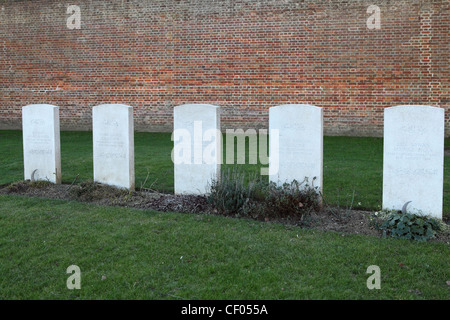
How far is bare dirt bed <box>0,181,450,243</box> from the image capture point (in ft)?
18.6

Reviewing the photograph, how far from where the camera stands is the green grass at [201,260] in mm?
3955

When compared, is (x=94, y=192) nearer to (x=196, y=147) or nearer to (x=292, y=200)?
(x=196, y=147)

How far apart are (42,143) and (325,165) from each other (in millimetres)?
5112

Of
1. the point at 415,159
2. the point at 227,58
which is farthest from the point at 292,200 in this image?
the point at 227,58

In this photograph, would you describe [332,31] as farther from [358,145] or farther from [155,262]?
[155,262]

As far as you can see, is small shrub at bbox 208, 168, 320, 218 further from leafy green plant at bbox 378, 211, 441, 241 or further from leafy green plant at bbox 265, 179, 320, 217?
leafy green plant at bbox 378, 211, 441, 241

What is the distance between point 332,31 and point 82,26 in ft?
25.3

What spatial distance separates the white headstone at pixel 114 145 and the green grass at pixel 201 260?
55.8 inches

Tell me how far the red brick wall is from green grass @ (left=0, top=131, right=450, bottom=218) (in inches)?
55.0

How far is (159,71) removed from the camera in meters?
14.9

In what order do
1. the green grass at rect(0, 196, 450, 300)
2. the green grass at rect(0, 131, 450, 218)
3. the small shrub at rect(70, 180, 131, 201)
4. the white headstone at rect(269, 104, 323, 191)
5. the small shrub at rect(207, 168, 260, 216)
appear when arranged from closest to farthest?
the green grass at rect(0, 196, 450, 300)
the small shrub at rect(207, 168, 260, 216)
the white headstone at rect(269, 104, 323, 191)
the small shrub at rect(70, 180, 131, 201)
the green grass at rect(0, 131, 450, 218)

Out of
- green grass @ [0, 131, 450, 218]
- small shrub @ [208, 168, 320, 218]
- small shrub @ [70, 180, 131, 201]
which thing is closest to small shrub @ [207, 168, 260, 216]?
small shrub @ [208, 168, 320, 218]

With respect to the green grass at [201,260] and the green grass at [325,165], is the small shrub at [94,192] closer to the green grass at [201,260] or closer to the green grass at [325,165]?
the green grass at [325,165]
